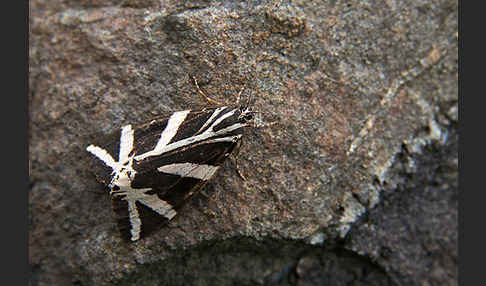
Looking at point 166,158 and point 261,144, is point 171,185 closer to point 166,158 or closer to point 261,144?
point 166,158

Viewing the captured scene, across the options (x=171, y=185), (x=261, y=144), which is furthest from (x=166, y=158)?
(x=261, y=144)

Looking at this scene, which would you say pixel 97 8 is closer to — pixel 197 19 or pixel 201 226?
pixel 197 19

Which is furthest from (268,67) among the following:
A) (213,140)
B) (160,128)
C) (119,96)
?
(119,96)

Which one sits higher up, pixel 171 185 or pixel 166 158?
pixel 166 158
